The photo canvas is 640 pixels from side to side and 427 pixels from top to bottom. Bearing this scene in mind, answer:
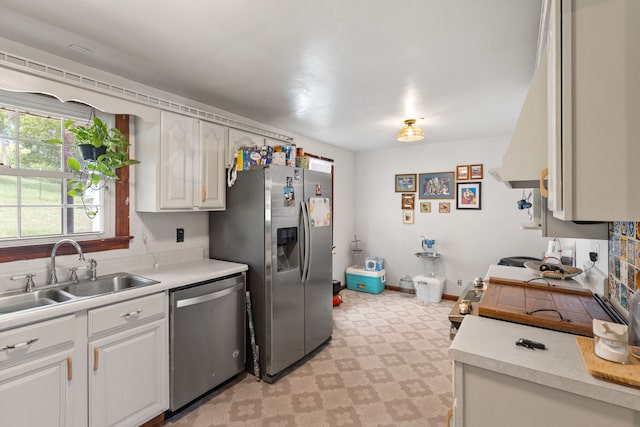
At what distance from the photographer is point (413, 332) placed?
3.52 meters

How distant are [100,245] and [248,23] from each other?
1.85m

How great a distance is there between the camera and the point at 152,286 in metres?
1.96

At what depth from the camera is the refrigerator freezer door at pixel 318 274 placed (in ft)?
9.46

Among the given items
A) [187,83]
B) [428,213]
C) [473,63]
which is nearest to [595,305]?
[473,63]

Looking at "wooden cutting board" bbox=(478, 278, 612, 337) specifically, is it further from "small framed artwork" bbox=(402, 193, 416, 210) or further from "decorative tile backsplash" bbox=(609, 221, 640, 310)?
"small framed artwork" bbox=(402, 193, 416, 210)

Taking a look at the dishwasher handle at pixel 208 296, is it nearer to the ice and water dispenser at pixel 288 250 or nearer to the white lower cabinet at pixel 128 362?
the white lower cabinet at pixel 128 362

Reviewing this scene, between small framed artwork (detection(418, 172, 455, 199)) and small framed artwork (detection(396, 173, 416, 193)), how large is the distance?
110 mm

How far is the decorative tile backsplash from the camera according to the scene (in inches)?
53.2

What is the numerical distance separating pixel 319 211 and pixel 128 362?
6.09 feet

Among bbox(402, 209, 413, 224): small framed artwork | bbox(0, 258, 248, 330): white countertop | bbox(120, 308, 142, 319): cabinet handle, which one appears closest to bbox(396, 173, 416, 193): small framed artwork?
bbox(402, 209, 413, 224): small framed artwork

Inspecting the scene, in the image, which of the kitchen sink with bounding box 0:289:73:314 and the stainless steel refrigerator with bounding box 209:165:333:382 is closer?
the kitchen sink with bounding box 0:289:73:314

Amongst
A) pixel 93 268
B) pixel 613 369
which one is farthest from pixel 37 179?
pixel 613 369

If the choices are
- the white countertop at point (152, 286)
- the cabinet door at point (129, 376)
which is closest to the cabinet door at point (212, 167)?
the white countertop at point (152, 286)

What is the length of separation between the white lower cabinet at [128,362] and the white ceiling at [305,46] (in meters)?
1.56
